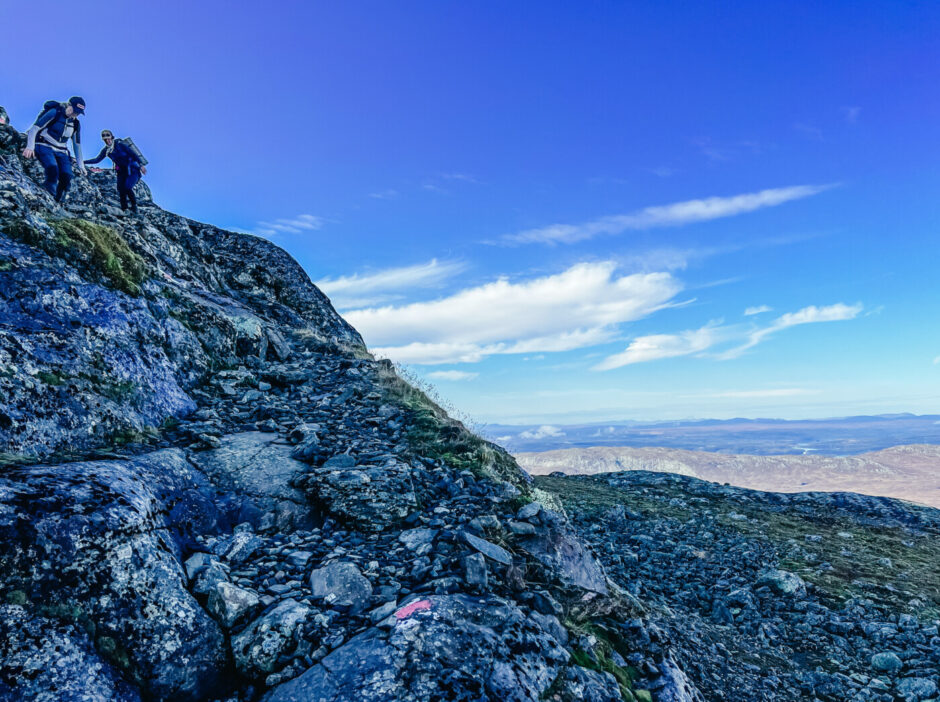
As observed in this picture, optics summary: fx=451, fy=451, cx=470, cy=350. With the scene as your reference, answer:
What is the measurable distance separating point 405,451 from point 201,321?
7.45 m

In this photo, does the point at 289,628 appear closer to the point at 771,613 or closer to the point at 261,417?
the point at 261,417

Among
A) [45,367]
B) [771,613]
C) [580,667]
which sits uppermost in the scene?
[45,367]

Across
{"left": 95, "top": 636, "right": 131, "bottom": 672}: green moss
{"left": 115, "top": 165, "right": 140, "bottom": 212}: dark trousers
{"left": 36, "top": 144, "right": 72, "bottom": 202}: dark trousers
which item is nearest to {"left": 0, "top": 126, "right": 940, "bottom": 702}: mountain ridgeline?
{"left": 95, "top": 636, "right": 131, "bottom": 672}: green moss

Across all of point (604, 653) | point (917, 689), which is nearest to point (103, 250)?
point (604, 653)

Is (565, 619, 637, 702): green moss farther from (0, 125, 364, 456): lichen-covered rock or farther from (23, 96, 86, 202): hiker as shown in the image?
(23, 96, 86, 202): hiker

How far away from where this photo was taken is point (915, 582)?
1288 centimetres

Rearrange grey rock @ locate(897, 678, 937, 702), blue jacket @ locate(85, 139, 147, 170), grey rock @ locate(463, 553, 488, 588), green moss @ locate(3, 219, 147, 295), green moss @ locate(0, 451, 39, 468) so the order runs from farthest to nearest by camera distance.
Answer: blue jacket @ locate(85, 139, 147, 170), green moss @ locate(3, 219, 147, 295), grey rock @ locate(897, 678, 937, 702), grey rock @ locate(463, 553, 488, 588), green moss @ locate(0, 451, 39, 468)

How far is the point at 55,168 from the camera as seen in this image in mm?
14219

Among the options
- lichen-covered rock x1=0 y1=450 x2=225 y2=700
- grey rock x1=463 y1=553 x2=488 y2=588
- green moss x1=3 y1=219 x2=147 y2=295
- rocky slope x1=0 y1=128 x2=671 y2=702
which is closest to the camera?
lichen-covered rock x1=0 y1=450 x2=225 y2=700

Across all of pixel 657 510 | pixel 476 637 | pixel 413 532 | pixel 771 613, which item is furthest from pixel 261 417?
pixel 657 510

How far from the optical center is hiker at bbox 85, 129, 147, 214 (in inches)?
707

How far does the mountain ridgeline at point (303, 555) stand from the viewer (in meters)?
4.62

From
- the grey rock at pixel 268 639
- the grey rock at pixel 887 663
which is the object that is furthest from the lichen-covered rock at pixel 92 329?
the grey rock at pixel 887 663

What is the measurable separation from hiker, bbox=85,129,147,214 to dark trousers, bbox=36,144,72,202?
3.24 meters
